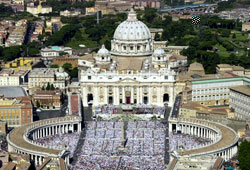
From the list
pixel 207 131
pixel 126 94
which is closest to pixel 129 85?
pixel 126 94

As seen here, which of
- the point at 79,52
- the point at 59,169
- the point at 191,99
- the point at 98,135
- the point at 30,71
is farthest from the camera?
the point at 79,52

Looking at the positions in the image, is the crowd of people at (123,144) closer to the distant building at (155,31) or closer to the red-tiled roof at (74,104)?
the red-tiled roof at (74,104)

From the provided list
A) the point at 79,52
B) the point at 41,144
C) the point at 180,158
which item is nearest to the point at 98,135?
the point at 41,144

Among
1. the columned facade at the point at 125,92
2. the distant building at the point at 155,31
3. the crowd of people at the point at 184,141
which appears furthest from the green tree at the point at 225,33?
the crowd of people at the point at 184,141

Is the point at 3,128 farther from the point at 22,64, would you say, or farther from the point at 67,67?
the point at 67,67

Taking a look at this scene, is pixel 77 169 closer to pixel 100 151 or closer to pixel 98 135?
pixel 100 151

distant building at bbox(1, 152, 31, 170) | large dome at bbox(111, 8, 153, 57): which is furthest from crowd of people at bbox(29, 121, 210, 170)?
large dome at bbox(111, 8, 153, 57)
